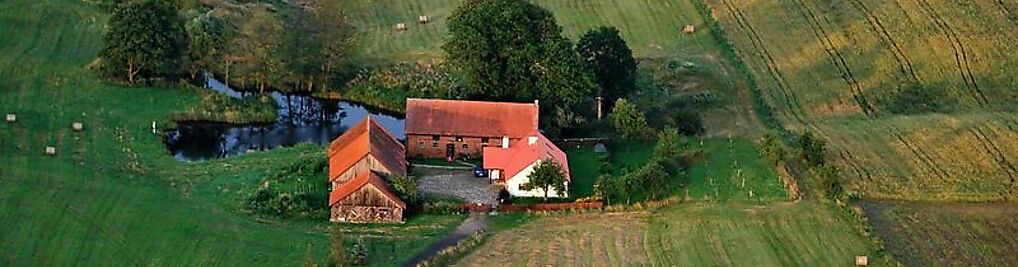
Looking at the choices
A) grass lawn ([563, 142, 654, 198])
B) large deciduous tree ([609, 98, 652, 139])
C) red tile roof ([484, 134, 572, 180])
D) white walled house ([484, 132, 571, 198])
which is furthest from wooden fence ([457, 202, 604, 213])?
large deciduous tree ([609, 98, 652, 139])

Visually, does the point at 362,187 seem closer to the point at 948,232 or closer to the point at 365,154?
the point at 365,154

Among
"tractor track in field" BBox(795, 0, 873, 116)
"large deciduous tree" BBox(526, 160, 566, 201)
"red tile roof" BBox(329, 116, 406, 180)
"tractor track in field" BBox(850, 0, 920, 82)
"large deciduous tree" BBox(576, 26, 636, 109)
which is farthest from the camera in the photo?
"tractor track in field" BBox(850, 0, 920, 82)

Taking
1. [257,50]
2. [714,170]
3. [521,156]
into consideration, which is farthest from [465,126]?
[257,50]

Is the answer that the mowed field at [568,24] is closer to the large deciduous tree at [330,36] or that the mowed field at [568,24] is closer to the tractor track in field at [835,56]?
the large deciduous tree at [330,36]

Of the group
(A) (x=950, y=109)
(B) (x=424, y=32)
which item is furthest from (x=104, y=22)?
(A) (x=950, y=109)

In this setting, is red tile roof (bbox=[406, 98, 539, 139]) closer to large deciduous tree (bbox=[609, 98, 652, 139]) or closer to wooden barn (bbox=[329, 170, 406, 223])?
large deciduous tree (bbox=[609, 98, 652, 139])

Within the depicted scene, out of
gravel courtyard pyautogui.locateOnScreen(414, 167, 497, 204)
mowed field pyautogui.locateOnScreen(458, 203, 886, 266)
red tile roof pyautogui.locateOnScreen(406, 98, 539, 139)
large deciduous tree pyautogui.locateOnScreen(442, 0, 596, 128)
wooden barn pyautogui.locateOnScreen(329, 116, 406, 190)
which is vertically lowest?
mowed field pyautogui.locateOnScreen(458, 203, 886, 266)
